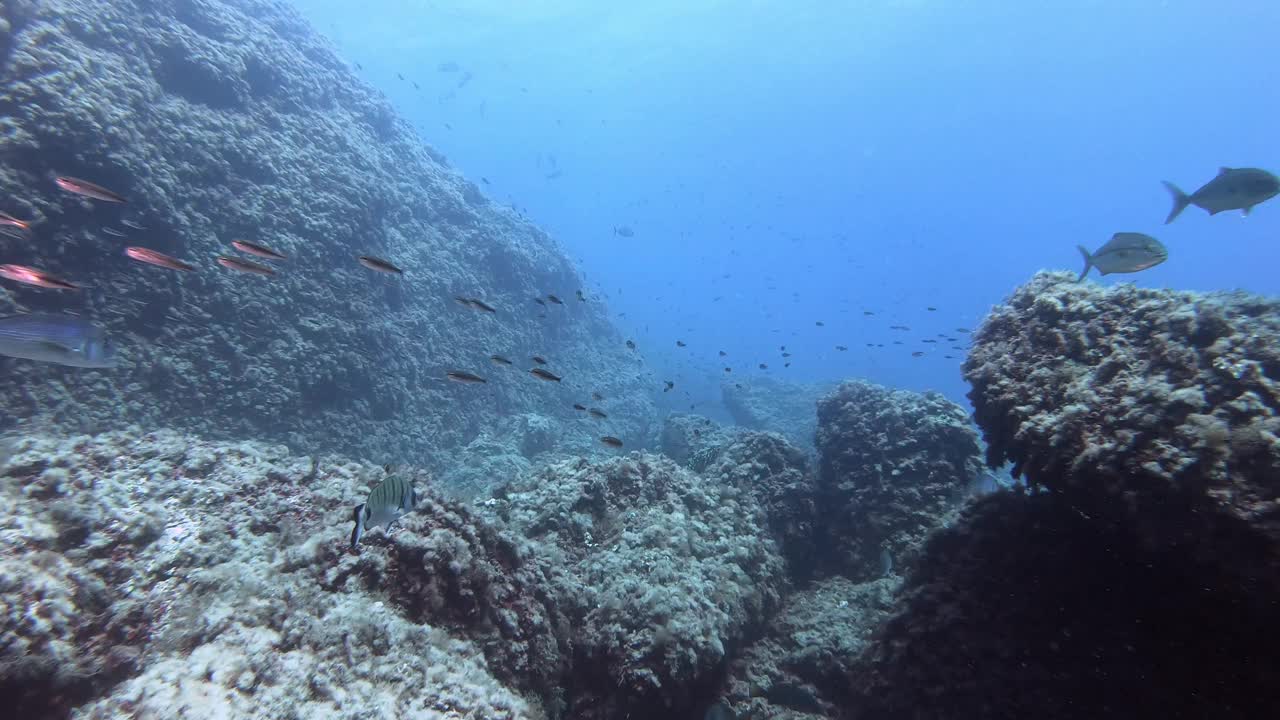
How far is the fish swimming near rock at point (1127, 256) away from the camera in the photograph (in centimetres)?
547

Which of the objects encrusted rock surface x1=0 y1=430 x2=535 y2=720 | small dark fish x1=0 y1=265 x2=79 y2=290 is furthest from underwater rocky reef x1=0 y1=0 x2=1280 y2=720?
small dark fish x1=0 y1=265 x2=79 y2=290

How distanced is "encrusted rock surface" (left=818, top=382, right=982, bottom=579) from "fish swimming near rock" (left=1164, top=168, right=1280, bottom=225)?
Result: 4.14 m

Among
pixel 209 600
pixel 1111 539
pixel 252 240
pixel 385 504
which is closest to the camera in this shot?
pixel 385 504

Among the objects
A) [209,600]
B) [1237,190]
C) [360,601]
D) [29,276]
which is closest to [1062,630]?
[360,601]

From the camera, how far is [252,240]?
11.5 m

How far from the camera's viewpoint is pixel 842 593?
22.9 ft

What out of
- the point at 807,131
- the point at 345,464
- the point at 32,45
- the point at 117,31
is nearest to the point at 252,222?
the point at 32,45

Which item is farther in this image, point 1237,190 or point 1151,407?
point 1237,190

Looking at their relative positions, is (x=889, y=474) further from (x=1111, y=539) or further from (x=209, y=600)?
(x=209, y=600)

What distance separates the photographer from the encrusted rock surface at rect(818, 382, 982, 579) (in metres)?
7.42

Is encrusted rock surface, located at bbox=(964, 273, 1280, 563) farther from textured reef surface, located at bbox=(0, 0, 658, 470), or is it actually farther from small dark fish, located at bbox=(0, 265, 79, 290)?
textured reef surface, located at bbox=(0, 0, 658, 470)

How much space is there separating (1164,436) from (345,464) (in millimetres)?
7069

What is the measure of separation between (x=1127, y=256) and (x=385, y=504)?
26.0 feet

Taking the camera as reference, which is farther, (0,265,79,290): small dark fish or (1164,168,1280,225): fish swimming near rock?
(1164,168,1280,225): fish swimming near rock
